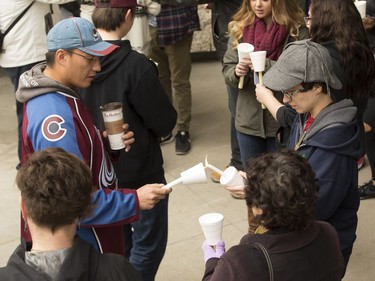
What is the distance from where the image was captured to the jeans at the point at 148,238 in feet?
12.4

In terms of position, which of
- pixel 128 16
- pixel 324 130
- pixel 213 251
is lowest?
pixel 213 251

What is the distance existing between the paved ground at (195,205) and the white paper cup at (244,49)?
1475 millimetres

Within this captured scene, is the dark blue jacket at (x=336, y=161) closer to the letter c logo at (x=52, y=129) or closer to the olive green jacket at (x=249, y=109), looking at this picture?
the letter c logo at (x=52, y=129)

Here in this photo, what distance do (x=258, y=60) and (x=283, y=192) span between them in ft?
5.83

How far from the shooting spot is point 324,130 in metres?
2.90

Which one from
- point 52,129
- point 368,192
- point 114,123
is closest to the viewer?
point 52,129

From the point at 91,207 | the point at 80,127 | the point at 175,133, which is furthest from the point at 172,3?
the point at 91,207

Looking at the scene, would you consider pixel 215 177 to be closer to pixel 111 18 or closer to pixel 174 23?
pixel 174 23

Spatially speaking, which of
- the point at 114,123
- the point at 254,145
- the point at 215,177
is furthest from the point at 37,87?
the point at 215,177

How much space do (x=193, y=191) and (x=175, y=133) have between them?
1.17 m

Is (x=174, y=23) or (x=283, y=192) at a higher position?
(x=283, y=192)

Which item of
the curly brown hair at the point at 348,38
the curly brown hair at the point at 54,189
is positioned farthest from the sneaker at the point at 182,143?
the curly brown hair at the point at 54,189

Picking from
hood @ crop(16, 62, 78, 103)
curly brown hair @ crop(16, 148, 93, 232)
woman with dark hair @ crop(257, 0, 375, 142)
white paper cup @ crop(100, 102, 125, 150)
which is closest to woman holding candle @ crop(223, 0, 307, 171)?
woman with dark hair @ crop(257, 0, 375, 142)

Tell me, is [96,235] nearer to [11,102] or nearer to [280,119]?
[280,119]
